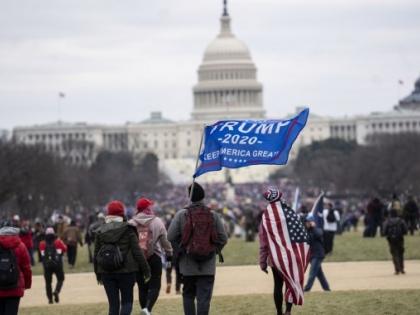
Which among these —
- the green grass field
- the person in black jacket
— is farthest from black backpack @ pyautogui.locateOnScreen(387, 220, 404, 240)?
the green grass field

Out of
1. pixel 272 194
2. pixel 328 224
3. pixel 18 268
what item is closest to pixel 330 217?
pixel 328 224

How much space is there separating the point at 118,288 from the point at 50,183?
7023cm

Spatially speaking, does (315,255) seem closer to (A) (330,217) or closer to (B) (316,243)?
(B) (316,243)

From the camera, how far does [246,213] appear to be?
55750mm

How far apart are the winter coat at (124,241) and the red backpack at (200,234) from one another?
1.91 ft

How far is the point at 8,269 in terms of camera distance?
19266 millimetres

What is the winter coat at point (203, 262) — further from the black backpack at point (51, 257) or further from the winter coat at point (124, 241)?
the black backpack at point (51, 257)

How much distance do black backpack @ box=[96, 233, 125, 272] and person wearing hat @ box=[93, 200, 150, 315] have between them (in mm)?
24

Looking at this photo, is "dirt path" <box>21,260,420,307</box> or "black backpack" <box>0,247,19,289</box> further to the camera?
"dirt path" <box>21,260,420,307</box>

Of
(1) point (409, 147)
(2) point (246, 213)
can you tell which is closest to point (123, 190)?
(1) point (409, 147)

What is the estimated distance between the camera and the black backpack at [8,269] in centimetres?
1922

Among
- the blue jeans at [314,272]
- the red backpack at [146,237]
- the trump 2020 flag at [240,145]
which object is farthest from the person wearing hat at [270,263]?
the blue jeans at [314,272]

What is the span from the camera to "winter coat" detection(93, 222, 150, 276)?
2003cm

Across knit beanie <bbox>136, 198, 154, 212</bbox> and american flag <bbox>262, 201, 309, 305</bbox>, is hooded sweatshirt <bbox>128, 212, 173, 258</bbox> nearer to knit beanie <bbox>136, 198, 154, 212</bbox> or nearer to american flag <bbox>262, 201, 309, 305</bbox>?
knit beanie <bbox>136, 198, 154, 212</bbox>
